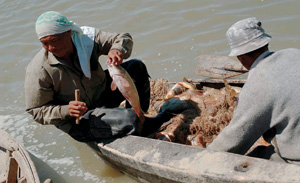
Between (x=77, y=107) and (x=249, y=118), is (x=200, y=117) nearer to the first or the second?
(x=77, y=107)

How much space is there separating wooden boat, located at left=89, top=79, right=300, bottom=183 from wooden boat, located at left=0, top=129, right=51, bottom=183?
0.80m

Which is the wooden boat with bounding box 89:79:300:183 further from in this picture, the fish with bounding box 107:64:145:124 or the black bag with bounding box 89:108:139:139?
the fish with bounding box 107:64:145:124

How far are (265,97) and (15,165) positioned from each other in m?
3.19

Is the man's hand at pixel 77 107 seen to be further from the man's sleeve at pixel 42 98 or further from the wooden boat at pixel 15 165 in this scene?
the wooden boat at pixel 15 165

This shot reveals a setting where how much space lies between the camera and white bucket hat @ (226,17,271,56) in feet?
8.89

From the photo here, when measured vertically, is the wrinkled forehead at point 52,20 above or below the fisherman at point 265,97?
above

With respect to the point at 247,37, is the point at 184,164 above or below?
below

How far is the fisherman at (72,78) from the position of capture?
3.77 metres

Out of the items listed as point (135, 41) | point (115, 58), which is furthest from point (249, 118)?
point (135, 41)

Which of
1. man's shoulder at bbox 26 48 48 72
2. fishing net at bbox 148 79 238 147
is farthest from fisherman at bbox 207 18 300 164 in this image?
man's shoulder at bbox 26 48 48 72

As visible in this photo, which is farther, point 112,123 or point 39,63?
point 112,123

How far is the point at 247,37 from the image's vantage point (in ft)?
9.00

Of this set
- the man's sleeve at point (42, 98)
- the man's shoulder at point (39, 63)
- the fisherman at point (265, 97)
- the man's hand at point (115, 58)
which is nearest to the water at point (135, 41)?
the man's sleeve at point (42, 98)

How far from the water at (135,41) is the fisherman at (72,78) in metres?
0.97
